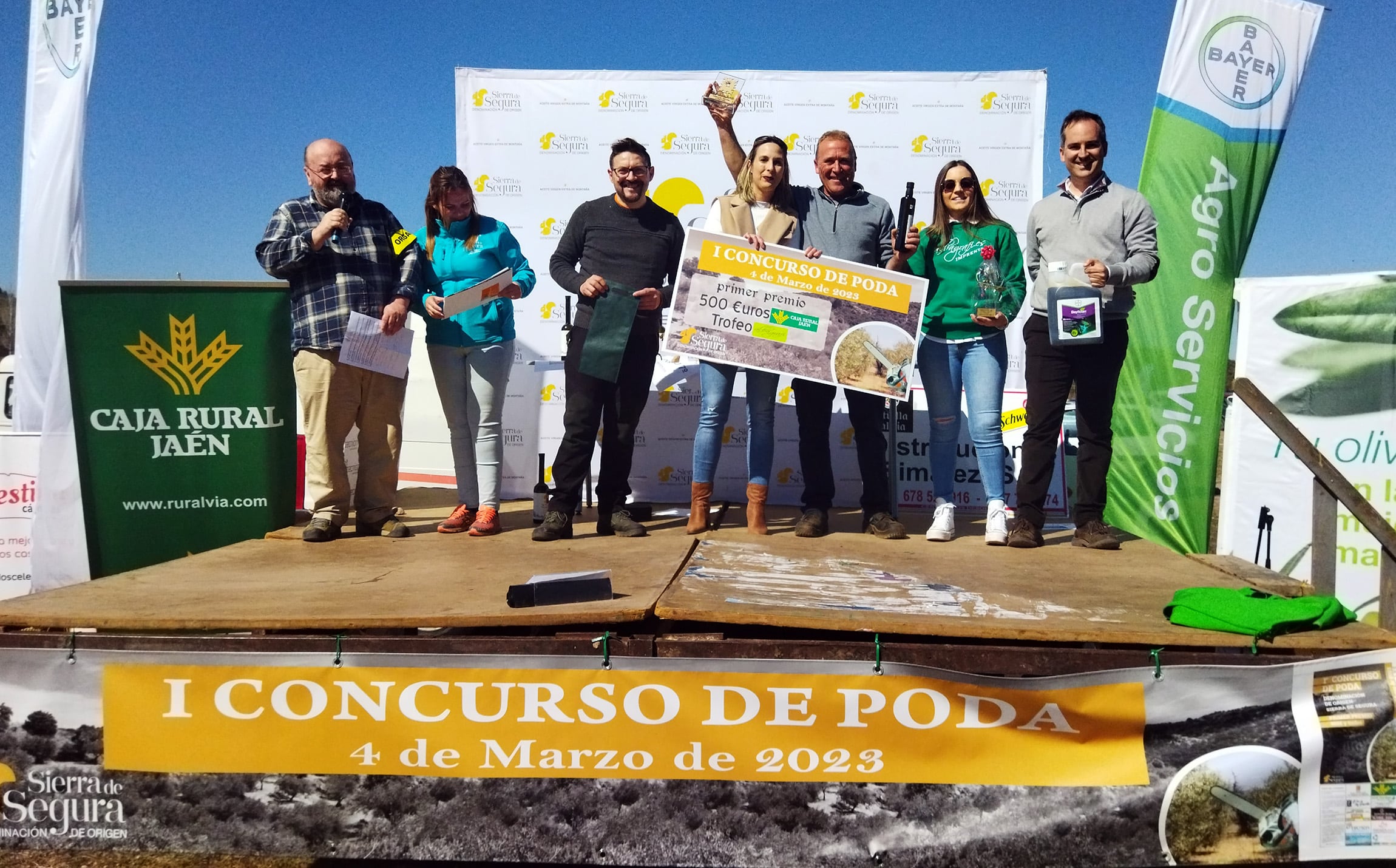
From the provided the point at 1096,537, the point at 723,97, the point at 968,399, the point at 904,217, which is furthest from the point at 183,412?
the point at 1096,537

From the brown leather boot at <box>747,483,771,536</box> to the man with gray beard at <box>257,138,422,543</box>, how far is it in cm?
164

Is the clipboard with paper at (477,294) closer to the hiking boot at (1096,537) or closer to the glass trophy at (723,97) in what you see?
the glass trophy at (723,97)

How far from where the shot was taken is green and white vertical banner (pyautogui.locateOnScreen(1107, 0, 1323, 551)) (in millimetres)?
5012

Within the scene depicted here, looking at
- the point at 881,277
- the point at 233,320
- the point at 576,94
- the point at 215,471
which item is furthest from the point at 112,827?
the point at 576,94

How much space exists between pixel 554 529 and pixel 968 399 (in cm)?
190

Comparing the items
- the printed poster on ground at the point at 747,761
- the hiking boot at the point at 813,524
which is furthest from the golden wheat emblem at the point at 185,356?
the hiking boot at the point at 813,524

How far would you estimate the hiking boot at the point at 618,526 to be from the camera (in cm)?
430

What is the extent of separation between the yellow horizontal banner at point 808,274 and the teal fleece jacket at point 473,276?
0.85 m

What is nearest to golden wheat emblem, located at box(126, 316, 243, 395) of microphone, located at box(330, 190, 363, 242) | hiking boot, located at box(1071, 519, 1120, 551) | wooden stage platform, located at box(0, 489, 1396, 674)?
microphone, located at box(330, 190, 363, 242)

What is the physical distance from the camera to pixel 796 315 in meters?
4.23

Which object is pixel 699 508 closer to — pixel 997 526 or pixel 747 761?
pixel 997 526

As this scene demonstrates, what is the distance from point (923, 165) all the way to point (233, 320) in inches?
163

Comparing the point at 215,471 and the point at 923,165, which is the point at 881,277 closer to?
the point at 923,165

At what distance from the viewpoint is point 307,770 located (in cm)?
263
